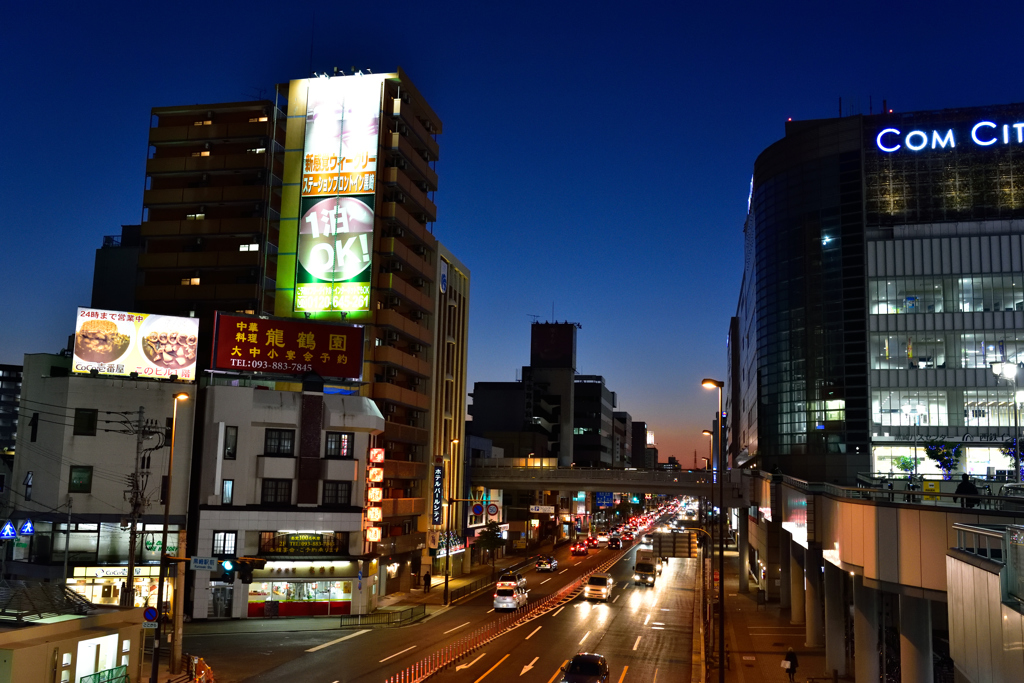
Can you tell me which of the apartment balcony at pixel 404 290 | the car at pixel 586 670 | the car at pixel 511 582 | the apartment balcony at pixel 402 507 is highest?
the apartment balcony at pixel 404 290

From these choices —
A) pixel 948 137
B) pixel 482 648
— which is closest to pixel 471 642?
pixel 482 648

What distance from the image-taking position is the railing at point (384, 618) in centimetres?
5122

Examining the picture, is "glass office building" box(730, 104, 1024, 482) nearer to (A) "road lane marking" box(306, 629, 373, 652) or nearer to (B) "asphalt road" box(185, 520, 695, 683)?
(B) "asphalt road" box(185, 520, 695, 683)

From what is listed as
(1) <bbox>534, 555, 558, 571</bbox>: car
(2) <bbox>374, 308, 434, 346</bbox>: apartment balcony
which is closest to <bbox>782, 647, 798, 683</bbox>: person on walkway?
(2) <bbox>374, 308, 434, 346</bbox>: apartment balcony

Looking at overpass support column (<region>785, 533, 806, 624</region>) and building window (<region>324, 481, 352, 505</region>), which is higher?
building window (<region>324, 481, 352, 505</region>)

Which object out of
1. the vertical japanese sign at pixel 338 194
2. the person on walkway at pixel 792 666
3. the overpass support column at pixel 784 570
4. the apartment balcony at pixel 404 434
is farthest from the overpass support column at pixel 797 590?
the vertical japanese sign at pixel 338 194

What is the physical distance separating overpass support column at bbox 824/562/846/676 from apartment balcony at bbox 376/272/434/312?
1594 inches

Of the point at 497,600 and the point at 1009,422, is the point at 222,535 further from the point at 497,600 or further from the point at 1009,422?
the point at 1009,422

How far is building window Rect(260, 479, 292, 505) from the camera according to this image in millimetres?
54281

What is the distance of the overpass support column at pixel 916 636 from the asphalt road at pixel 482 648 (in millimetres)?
12111

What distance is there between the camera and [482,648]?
137 feet

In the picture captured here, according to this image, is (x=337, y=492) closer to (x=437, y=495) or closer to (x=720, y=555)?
(x=437, y=495)

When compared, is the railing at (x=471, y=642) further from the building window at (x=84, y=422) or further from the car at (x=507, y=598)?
the building window at (x=84, y=422)

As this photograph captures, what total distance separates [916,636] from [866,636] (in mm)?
5471
